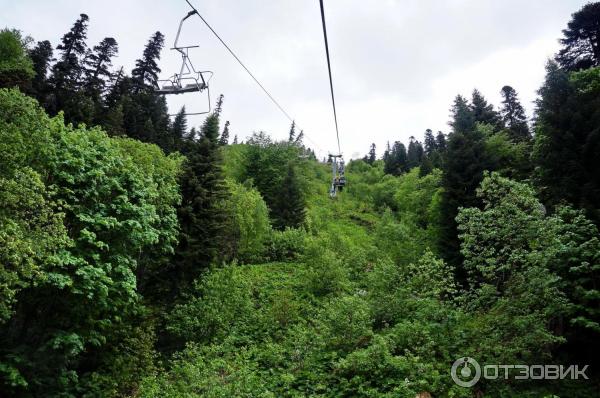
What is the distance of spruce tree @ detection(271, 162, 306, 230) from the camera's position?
41875 millimetres

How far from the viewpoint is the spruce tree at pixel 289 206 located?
4188 centimetres

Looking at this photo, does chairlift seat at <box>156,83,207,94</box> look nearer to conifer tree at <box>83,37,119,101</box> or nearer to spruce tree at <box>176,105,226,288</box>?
spruce tree at <box>176,105,226,288</box>

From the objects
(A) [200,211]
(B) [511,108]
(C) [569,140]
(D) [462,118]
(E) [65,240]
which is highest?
(B) [511,108]

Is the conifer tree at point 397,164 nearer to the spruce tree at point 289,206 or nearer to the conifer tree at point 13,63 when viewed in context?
the spruce tree at point 289,206

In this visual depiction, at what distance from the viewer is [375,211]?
64.9 m

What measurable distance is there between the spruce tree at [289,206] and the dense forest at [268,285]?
19.1 metres

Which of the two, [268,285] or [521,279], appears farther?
[268,285]

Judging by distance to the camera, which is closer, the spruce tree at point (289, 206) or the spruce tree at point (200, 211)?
the spruce tree at point (200, 211)

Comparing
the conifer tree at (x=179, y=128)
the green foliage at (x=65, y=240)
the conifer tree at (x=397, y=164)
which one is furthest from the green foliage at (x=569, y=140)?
the conifer tree at (x=397, y=164)

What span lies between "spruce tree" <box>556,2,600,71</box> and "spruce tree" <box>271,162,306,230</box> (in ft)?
88.7

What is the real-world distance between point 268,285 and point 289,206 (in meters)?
20.2

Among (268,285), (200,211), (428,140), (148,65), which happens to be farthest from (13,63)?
(428,140)

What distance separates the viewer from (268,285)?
77.4ft

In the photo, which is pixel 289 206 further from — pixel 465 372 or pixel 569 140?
pixel 465 372
